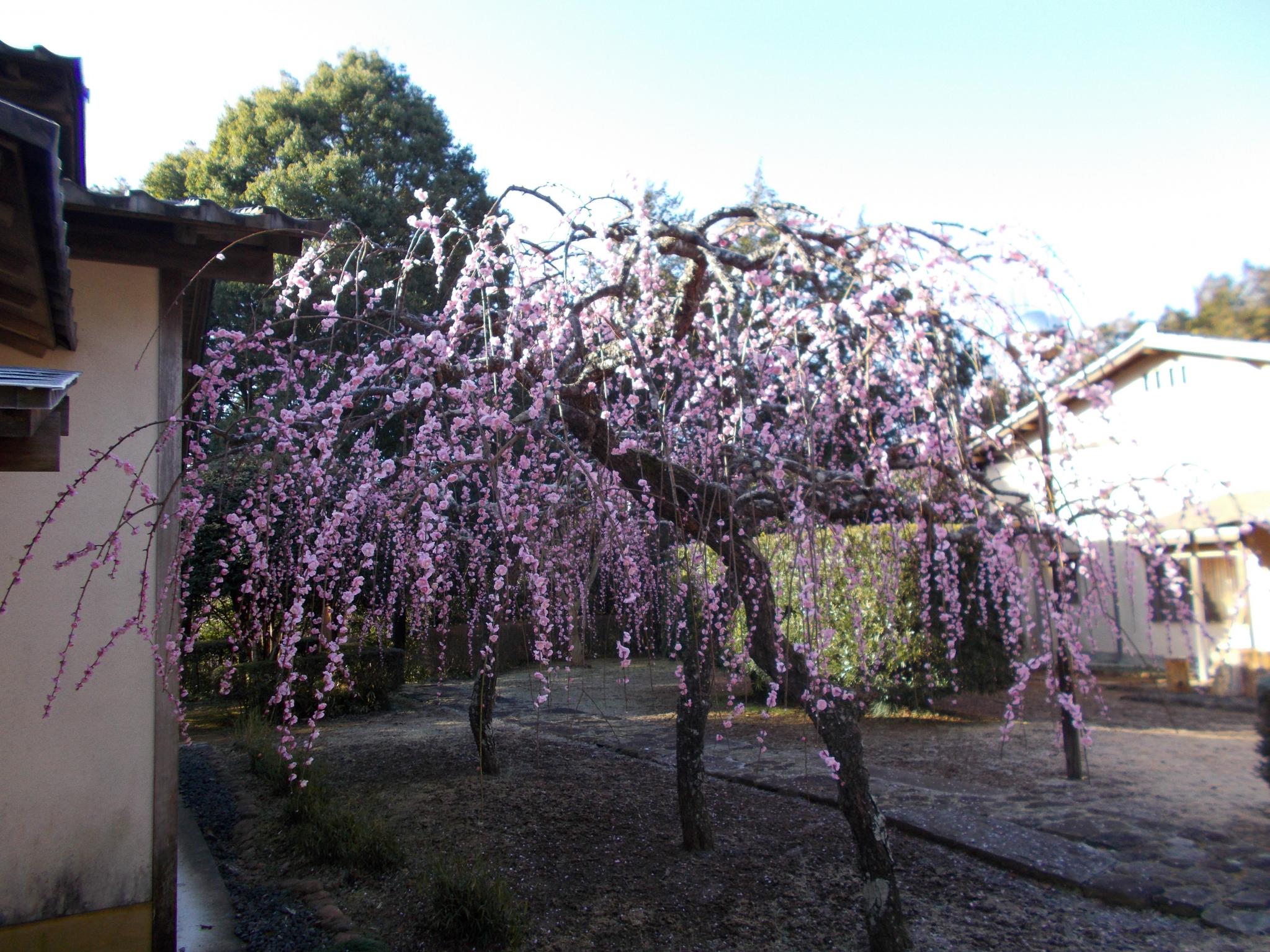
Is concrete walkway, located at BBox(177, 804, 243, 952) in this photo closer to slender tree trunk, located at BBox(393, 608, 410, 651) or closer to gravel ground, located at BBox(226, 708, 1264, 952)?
gravel ground, located at BBox(226, 708, 1264, 952)

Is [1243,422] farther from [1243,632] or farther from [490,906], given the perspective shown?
[490,906]

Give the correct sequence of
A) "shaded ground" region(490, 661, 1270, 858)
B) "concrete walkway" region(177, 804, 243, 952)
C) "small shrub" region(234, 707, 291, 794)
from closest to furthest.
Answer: "concrete walkway" region(177, 804, 243, 952)
"shaded ground" region(490, 661, 1270, 858)
"small shrub" region(234, 707, 291, 794)

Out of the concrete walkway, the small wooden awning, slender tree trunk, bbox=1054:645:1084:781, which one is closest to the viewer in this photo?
the small wooden awning

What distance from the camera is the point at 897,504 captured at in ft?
13.3

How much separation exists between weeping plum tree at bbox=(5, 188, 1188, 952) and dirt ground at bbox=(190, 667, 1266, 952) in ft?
1.47

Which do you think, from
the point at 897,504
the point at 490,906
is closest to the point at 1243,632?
the point at 897,504

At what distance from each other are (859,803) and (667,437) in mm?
1810

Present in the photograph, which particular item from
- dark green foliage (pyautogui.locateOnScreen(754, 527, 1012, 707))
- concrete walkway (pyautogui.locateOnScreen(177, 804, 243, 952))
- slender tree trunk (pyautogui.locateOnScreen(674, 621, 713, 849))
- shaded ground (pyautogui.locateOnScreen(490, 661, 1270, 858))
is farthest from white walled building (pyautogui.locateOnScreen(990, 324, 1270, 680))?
concrete walkway (pyautogui.locateOnScreen(177, 804, 243, 952))

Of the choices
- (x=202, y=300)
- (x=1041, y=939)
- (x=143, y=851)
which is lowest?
(x=1041, y=939)

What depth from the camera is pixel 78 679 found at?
9.37 ft

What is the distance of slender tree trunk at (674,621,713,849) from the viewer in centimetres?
394

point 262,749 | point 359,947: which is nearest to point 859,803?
point 359,947

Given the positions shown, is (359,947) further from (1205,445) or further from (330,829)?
(1205,445)

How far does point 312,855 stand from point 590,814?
1.58 meters
